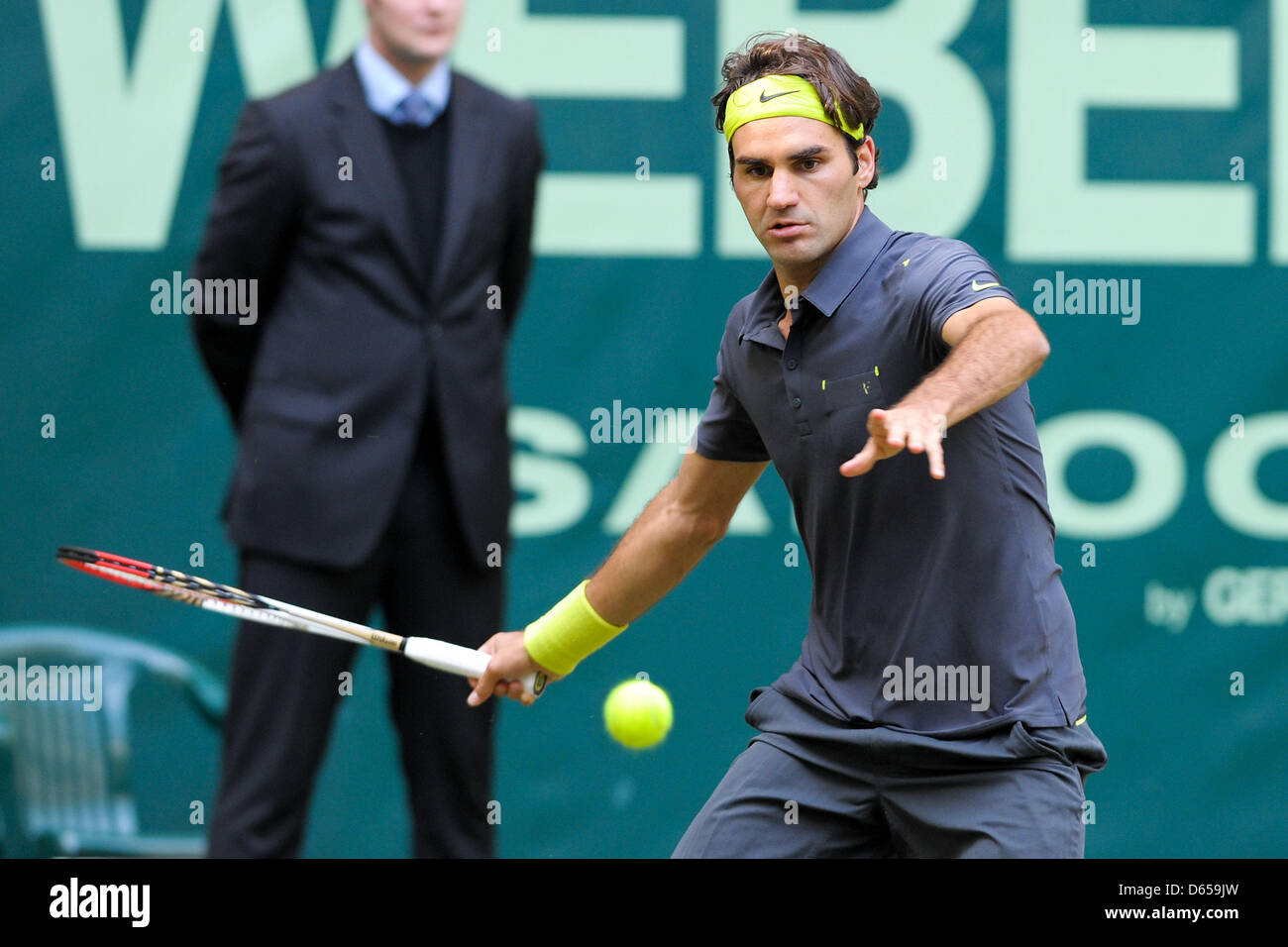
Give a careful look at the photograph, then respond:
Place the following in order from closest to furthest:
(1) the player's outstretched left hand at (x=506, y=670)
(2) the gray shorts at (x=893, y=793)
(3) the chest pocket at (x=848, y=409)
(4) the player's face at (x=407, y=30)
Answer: (2) the gray shorts at (x=893, y=793) → (3) the chest pocket at (x=848, y=409) → (1) the player's outstretched left hand at (x=506, y=670) → (4) the player's face at (x=407, y=30)

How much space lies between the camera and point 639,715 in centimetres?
450

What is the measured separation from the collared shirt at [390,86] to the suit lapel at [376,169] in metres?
0.05

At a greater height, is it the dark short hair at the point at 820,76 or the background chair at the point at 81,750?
the dark short hair at the point at 820,76

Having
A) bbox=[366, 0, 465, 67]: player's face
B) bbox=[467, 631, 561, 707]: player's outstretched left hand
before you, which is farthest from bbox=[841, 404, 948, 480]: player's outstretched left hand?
bbox=[366, 0, 465, 67]: player's face

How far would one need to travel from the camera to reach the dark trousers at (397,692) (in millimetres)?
4602

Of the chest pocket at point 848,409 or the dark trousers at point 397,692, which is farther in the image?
the dark trousers at point 397,692

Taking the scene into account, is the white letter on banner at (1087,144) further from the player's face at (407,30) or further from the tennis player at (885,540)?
the tennis player at (885,540)

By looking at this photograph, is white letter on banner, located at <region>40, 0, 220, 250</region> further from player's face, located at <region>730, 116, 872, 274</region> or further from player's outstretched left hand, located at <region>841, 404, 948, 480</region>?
player's outstretched left hand, located at <region>841, 404, 948, 480</region>

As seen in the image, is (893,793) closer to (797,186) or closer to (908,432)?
(908,432)

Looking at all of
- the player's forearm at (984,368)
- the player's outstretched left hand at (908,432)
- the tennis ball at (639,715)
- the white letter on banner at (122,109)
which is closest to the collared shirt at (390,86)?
the white letter on banner at (122,109)

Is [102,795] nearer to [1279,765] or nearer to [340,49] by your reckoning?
[340,49]

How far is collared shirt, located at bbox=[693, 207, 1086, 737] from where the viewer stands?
3025 millimetres

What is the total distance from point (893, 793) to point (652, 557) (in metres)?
0.76
